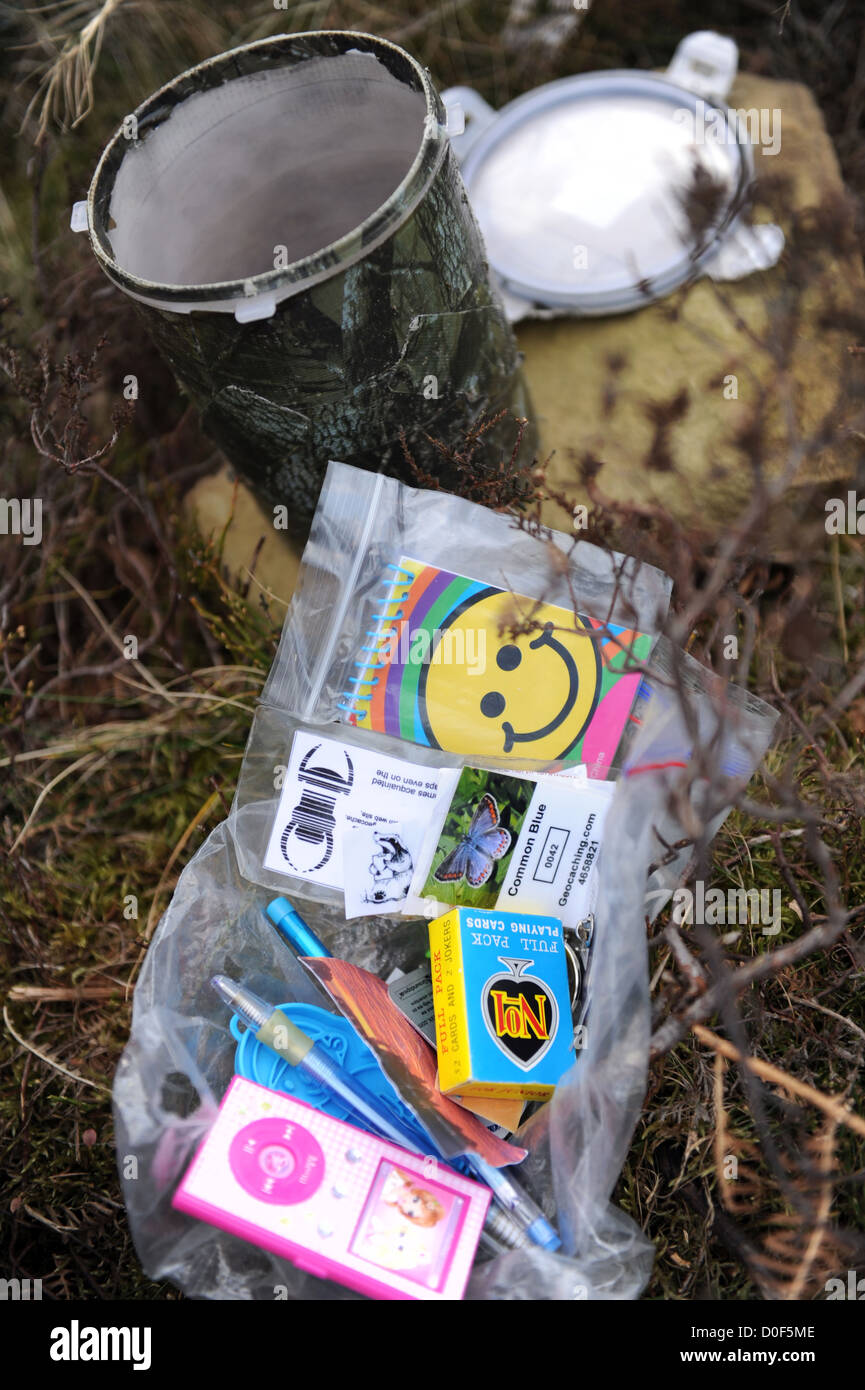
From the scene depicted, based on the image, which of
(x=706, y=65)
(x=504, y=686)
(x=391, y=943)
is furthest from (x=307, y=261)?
(x=706, y=65)

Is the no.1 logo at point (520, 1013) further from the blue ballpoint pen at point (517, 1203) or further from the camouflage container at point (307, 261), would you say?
the camouflage container at point (307, 261)

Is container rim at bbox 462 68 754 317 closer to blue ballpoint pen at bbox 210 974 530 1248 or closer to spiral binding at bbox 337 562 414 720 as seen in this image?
spiral binding at bbox 337 562 414 720

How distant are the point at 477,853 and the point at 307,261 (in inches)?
30.9

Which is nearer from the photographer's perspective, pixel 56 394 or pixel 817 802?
pixel 817 802

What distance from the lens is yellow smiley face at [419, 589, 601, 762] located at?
1479 mm

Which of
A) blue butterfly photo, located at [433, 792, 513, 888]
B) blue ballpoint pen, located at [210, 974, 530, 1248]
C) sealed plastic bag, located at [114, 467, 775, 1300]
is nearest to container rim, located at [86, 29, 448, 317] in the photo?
sealed plastic bag, located at [114, 467, 775, 1300]

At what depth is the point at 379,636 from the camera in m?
A: 1.48

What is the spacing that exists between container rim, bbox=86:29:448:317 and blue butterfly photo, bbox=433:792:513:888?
0.71 m

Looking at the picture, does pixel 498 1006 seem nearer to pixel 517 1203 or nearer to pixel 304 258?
pixel 517 1203

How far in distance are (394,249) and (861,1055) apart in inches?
47.0
